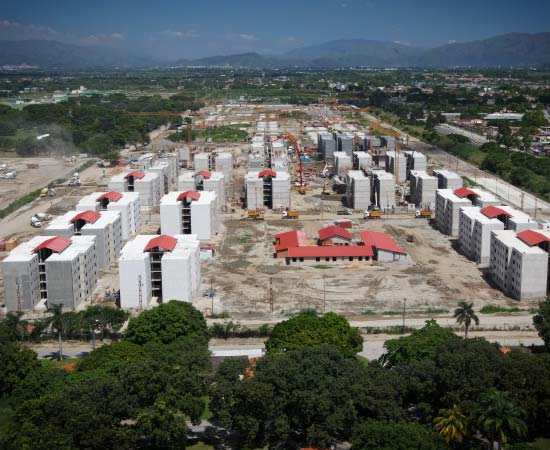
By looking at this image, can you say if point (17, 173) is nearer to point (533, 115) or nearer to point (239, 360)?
point (239, 360)

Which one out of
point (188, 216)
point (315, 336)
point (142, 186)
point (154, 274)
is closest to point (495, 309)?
point (315, 336)

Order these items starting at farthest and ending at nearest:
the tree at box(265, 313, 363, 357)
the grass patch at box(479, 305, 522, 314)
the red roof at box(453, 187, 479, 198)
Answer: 1. the red roof at box(453, 187, 479, 198)
2. the grass patch at box(479, 305, 522, 314)
3. the tree at box(265, 313, 363, 357)

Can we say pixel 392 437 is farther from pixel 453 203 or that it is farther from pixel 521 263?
pixel 453 203

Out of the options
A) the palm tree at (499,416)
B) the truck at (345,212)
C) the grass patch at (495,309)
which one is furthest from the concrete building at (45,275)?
the truck at (345,212)

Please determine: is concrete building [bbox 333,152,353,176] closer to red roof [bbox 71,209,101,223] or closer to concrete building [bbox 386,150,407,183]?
concrete building [bbox 386,150,407,183]

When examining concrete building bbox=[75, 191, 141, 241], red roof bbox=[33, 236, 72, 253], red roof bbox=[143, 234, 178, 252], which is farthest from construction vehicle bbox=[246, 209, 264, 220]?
red roof bbox=[33, 236, 72, 253]

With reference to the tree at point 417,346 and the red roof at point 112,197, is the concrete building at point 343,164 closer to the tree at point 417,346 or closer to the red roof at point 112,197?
the red roof at point 112,197
